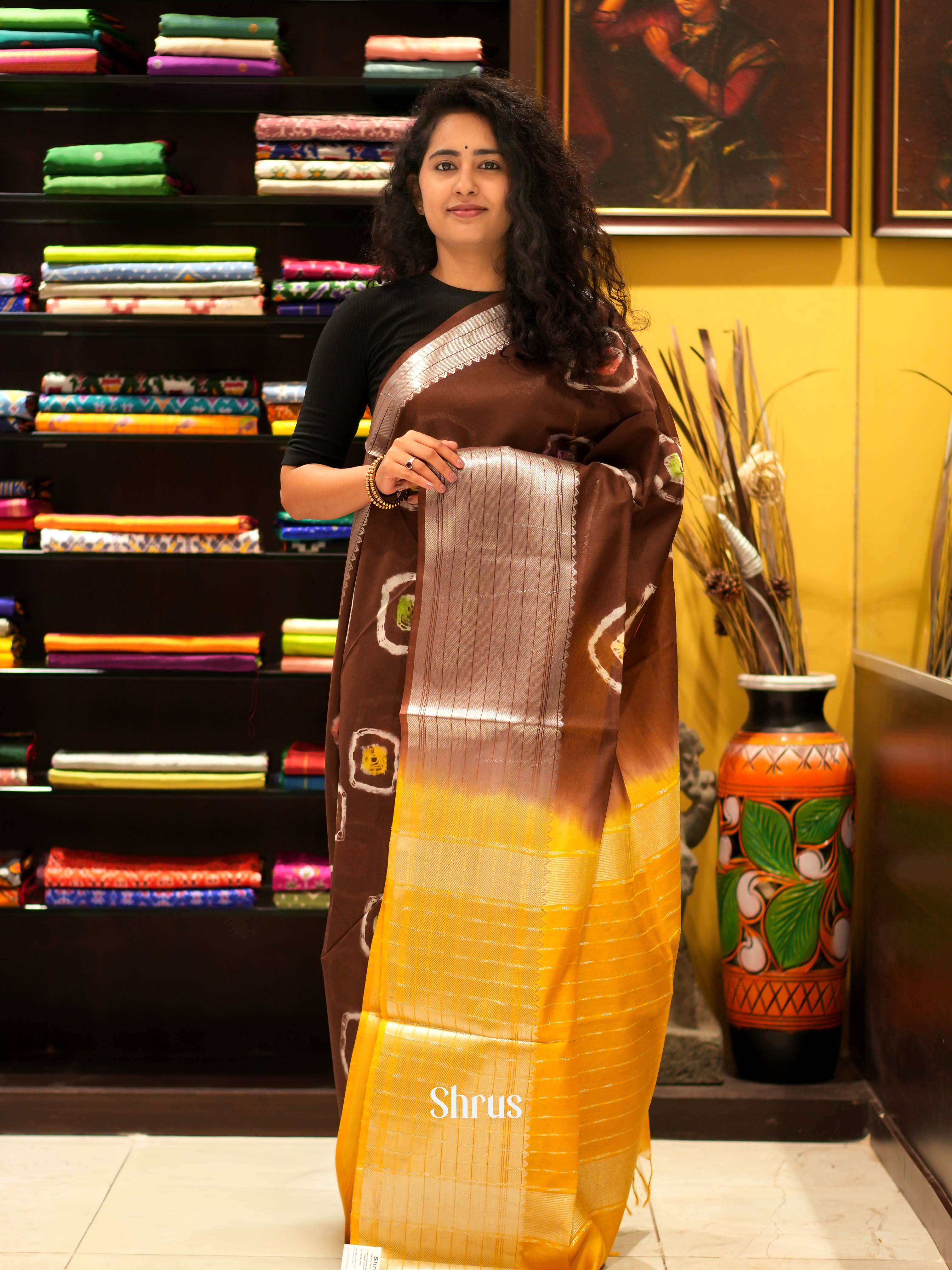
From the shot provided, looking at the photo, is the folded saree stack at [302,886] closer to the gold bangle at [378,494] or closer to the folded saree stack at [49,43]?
the gold bangle at [378,494]

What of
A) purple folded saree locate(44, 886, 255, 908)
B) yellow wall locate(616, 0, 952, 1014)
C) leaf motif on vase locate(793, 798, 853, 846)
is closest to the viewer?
leaf motif on vase locate(793, 798, 853, 846)

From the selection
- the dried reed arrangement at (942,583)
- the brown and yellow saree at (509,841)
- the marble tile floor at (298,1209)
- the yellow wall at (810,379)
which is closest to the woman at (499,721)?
the brown and yellow saree at (509,841)

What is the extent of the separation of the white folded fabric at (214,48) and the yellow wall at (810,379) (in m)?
0.84

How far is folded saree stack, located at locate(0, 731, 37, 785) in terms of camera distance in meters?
2.61

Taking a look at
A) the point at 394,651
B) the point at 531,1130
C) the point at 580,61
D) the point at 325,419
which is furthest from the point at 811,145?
the point at 531,1130

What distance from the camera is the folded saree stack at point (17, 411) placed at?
258 cm

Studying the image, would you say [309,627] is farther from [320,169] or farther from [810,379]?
[810,379]

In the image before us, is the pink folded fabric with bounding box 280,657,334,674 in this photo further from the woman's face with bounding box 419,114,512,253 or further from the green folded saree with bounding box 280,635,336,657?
the woman's face with bounding box 419,114,512,253

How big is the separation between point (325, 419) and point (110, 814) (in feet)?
4.39

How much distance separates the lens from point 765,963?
2518 millimetres

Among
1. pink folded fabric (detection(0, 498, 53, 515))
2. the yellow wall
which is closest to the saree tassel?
the yellow wall

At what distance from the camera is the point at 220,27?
2549mm

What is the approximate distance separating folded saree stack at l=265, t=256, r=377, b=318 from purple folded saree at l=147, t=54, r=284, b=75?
1.27 feet

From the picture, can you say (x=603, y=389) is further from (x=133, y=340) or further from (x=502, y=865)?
(x=133, y=340)
